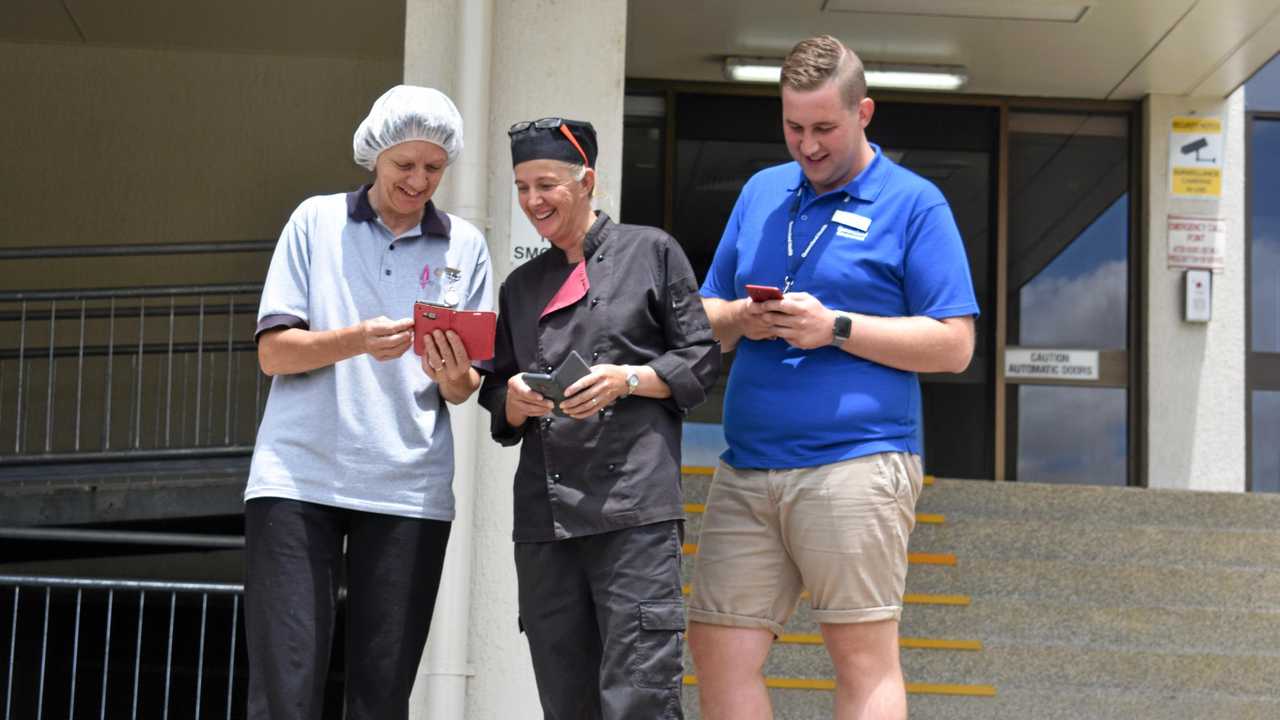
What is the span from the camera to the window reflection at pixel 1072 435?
303 inches

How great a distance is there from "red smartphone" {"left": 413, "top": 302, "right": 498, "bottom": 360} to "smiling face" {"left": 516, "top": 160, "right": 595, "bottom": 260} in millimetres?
223

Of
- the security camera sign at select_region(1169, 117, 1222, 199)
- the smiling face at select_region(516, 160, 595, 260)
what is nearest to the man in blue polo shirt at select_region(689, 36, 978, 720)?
the smiling face at select_region(516, 160, 595, 260)

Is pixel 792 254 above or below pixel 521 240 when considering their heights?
below

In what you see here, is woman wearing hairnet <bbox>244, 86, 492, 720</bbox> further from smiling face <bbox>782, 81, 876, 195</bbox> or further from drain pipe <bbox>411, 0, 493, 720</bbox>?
drain pipe <bbox>411, 0, 493, 720</bbox>

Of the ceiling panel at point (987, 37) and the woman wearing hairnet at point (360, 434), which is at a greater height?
the ceiling panel at point (987, 37)

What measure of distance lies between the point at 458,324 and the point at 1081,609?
3864 millimetres

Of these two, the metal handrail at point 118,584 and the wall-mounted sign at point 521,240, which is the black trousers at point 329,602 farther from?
the metal handrail at point 118,584

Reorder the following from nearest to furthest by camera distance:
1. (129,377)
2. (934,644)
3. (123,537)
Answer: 1. (123,537)
2. (934,644)
3. (129,377)

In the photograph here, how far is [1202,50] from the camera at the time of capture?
7.06m

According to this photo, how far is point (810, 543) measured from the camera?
262 centimetres

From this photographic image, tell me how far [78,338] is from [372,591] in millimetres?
6706

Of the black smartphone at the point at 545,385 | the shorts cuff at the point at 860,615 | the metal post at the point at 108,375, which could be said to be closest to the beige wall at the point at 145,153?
the metal post at the point at 108,375

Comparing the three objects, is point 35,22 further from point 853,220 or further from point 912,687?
point 853,220

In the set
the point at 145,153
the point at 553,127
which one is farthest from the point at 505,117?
the point at 145,153
